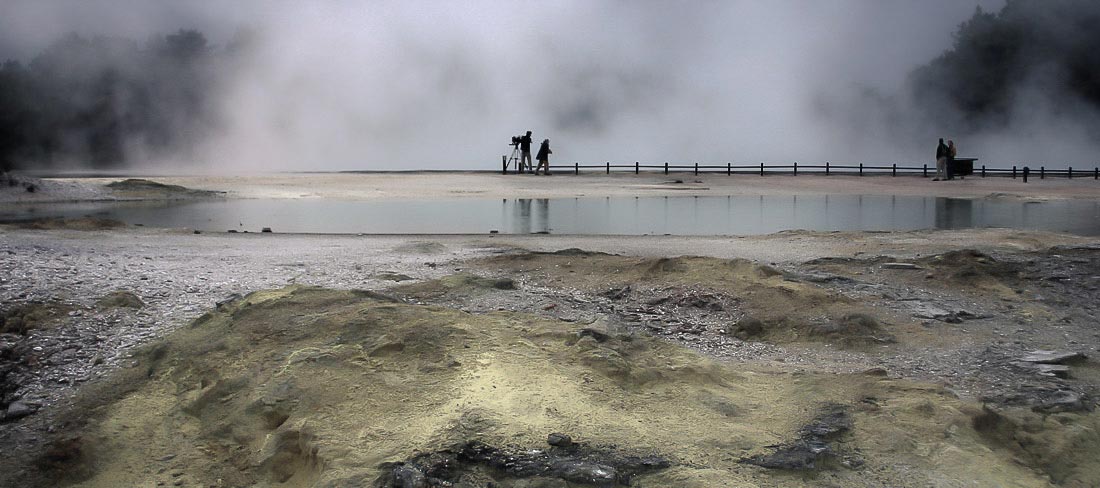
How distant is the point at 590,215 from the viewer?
16.5m

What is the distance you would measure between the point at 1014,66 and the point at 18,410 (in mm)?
55369

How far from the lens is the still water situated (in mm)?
13539

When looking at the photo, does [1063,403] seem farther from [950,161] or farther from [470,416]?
[950,161]

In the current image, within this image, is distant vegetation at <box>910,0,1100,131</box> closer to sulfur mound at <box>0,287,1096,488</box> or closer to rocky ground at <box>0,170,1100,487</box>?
rocky ground at <box>0,170,1100,487</box>

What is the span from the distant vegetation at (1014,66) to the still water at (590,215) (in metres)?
31.0

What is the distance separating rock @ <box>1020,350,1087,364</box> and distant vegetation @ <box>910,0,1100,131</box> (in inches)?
1957

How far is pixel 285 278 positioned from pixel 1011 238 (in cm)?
804

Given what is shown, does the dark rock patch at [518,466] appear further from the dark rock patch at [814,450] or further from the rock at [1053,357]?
the rock at [1053,357]

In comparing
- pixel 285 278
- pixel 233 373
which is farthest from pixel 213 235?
pixel 233 373

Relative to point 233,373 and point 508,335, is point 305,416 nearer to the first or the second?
point 233,373

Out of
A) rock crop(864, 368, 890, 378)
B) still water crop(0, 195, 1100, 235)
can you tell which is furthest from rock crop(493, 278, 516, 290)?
still water crop(0, 195, 1100, 235)

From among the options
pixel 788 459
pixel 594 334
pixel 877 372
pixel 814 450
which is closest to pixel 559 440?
pixel 788 459

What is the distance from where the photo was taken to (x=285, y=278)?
683 centimetres

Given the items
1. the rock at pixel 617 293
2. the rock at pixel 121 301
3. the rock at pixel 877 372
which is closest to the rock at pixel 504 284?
the rock at pixel 617 293
